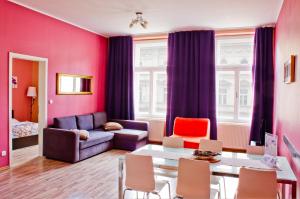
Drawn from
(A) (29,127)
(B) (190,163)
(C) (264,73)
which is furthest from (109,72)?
(B) (190,163)

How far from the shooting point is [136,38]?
23.9 feet

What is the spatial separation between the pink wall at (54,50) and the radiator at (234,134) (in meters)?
3.45

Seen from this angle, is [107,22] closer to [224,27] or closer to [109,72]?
[109,72]

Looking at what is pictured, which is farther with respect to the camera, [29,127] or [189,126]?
[29,127]

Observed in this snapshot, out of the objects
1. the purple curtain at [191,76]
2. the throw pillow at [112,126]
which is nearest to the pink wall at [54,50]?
the throw pillow at [112,126]

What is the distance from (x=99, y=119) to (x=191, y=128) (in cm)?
242

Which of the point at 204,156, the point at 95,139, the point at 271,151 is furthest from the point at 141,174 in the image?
the point at 95,139

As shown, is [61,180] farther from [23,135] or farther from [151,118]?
[151,118]

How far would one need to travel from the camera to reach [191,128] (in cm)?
624

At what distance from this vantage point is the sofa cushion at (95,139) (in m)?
5.23

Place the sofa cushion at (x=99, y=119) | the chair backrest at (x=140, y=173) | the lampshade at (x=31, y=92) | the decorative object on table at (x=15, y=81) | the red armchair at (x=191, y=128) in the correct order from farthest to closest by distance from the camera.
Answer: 1. the lampshade at (x=31, y=92)
2. the decorative object on table at (x=15, y=81)
3. the sofa cushion at (x=99, y=119)
4. the red armchair at (x=191, y=128)
5. the chair backrest at (x=140, y=173)

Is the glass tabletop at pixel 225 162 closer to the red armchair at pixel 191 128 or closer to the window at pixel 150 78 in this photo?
the red armchair at pixel 191 128

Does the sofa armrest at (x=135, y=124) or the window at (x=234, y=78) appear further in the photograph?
the sofa armrest at (x=135, y=124)

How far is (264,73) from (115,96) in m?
3.93
